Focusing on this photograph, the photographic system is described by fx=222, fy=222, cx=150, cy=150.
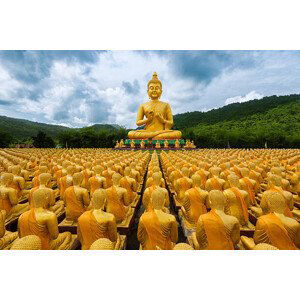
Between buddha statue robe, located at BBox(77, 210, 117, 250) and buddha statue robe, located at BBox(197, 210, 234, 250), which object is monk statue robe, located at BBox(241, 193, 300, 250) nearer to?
buddha statue robe, located at BBox(197, 210, 234, 250)

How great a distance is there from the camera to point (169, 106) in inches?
862

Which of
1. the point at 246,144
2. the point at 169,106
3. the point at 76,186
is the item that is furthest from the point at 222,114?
the point at 76,186

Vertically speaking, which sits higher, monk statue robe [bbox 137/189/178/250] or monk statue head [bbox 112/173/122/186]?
monk statue head [bbox 112/173/122/186]

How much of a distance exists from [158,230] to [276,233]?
4.25ft

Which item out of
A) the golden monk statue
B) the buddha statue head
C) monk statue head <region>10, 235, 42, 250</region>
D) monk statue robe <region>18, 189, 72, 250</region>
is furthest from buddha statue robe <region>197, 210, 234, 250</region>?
the buddha statue head

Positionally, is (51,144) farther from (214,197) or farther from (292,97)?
(292,97)

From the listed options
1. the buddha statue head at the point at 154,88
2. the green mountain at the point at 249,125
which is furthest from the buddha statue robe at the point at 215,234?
the green mountain at the point at 249,125

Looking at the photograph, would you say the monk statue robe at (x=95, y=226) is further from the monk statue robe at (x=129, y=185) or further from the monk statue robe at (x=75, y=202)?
the monk statue robe at (x=129, y=185)

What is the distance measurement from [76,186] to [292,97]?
74.4m

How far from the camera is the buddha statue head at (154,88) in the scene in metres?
21.8

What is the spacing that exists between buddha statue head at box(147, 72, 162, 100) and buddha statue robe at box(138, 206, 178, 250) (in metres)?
20.2

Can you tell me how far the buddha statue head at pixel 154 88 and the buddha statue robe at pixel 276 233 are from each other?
20.3 metres

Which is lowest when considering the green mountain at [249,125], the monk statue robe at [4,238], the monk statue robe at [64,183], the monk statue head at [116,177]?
the monk statue robe at [4,238]

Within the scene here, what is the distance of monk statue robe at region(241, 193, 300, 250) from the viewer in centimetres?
239
